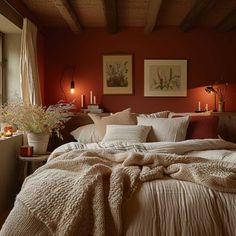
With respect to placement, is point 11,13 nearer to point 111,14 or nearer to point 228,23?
Result: point 111,14

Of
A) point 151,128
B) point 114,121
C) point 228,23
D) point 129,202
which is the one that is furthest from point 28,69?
point 228,23

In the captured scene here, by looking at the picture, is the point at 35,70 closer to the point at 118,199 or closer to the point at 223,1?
the point at 223,1

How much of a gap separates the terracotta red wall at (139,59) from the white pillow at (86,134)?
0.93m

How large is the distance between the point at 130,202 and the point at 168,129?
6.90 feet

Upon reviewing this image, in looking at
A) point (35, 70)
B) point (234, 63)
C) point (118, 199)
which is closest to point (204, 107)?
point (234, 63)

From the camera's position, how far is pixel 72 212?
4.92 ft

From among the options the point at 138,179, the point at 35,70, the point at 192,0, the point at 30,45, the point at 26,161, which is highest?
the point at 192,0

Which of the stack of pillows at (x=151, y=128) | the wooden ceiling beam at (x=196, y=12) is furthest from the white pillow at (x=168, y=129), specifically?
the wooden ceiling beam at (x=196, y=12)

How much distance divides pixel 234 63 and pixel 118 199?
4.24 meters

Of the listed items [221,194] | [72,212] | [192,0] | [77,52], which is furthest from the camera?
[77,52]

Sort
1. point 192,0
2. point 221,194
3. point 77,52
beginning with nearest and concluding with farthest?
1. point 221,194
2. point 192,0
3. point 77,52

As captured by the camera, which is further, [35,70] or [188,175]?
[35,70]

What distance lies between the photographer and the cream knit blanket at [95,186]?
149 centimetres

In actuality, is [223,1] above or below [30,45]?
above
